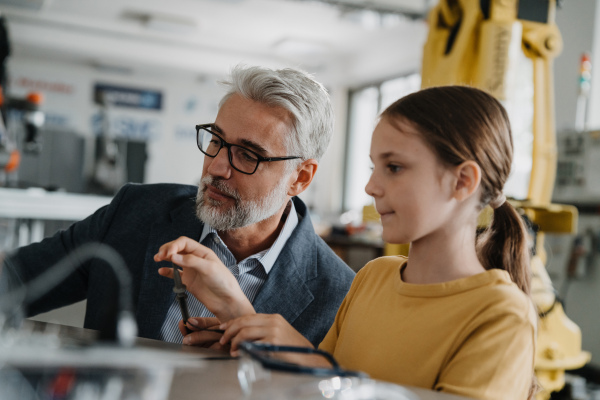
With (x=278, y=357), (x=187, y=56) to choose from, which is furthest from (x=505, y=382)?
(x=187, y=56)

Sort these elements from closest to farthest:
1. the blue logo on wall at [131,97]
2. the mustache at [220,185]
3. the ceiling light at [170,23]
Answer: the mustache at [220,185], the ceiling light at [170,23], the blue logo on wall at [131,97]

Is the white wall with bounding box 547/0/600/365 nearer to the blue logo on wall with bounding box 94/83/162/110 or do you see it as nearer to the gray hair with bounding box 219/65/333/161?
the gray hair with bounding box 219/65/333/161

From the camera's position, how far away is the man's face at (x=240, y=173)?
1.35m

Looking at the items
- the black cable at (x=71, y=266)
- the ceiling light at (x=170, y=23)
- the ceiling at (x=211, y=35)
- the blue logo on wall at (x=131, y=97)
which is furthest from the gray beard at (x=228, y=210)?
the blue logo on wall at (x=131, y=97)

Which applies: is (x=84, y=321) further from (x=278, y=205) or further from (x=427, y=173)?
(x=427, y=173)

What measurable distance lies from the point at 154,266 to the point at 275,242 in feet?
1.02

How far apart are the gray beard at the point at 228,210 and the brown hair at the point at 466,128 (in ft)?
1.73

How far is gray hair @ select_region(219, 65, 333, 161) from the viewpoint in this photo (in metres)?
1.39

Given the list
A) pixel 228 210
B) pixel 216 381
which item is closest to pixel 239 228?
pixel 228 210

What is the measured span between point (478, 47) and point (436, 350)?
1656 mm

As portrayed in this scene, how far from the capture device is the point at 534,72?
2.29 meters

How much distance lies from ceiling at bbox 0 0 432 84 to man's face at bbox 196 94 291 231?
15.7ft

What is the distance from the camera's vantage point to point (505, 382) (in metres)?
0.74

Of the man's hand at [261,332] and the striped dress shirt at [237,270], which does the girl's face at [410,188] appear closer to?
the man's hand at [261,332]
